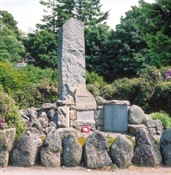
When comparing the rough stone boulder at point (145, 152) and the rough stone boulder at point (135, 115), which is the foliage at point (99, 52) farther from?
the rough stone boulder at point (145, 152)

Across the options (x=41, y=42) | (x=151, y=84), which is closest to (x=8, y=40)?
(x=41, y=42)

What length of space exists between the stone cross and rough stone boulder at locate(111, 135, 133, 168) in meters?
4.49

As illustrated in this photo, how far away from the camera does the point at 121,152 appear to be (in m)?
6.29

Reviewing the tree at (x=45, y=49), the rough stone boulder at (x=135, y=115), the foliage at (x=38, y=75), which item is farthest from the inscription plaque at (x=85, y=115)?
the tree at (x=45, y=49)

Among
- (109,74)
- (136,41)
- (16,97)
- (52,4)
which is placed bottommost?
(16,97)

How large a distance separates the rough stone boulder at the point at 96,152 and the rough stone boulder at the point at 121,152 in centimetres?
12

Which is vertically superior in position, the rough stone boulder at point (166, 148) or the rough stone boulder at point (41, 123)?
the rough stone boulder at point (41, 123)

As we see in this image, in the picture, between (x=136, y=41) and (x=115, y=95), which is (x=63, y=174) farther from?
(x=136, y=41)

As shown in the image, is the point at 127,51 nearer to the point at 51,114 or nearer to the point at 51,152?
the point at 51,114

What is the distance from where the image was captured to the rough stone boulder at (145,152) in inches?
252

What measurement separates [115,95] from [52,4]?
813 inches

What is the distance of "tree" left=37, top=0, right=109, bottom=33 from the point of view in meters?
32.6

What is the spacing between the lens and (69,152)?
20.7 ft

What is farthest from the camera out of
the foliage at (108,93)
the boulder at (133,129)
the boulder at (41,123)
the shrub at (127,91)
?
the foliage at (108,93)
